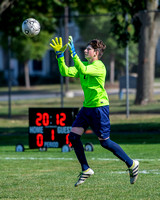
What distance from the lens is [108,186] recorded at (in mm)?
7762

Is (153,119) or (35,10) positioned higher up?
(35,10)

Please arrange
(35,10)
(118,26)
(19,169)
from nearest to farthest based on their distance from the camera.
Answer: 1. (19,169)
2. (118,26)
3. (35,10)

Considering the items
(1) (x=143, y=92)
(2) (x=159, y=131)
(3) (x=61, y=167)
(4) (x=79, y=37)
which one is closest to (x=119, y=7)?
(4) (x=79, y=37)

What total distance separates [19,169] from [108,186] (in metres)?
2.63

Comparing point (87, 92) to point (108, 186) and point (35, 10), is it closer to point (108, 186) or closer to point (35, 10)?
point (108, 186)

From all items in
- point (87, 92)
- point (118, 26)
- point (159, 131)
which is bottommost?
point (159, 131)

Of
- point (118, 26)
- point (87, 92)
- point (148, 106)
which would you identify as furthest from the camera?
point (148, 106)

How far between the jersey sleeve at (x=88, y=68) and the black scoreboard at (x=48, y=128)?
4991mm

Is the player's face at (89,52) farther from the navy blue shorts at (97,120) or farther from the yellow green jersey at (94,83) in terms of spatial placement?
the navy blue shorts at (97,120)

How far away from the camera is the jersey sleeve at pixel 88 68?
23.0 feet

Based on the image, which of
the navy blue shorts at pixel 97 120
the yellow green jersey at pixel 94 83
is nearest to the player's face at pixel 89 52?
the yellow green jersey at pixel 94 83

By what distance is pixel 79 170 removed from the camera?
9.60m

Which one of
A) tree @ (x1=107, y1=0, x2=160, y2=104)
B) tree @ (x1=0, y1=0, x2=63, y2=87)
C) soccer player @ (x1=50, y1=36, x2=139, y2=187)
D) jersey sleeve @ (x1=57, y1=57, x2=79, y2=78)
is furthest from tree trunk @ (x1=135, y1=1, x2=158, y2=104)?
jersey sleeve @ (x1=57, y1=57, x2=79, y2=78)

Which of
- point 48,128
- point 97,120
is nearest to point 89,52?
point 97,120
